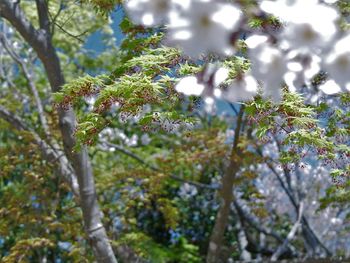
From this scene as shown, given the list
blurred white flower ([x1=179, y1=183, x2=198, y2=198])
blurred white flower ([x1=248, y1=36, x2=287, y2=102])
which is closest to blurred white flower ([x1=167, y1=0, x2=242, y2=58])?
blurred white flower ([x1=248, y1=36, x2=287, y2=102])

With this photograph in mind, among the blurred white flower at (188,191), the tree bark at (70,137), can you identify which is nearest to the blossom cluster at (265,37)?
the tree bark at (70,137)

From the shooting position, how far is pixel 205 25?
3.54 feet

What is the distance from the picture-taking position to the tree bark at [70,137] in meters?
4.12

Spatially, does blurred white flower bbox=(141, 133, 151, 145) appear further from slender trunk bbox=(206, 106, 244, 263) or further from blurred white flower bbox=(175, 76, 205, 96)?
blurred white flower bbox=(175, 76, 205, 96)

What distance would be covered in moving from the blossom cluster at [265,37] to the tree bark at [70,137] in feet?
9.65

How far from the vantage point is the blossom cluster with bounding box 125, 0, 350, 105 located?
42.4 inches

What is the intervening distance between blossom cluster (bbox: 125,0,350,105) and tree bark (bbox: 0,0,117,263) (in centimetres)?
294

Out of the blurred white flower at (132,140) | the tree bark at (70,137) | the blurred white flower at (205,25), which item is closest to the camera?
the blurred white flower at (205,25)

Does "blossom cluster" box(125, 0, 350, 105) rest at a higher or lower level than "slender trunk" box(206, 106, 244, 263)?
lower

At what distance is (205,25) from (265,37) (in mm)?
237

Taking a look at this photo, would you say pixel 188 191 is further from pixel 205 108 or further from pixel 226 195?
pixel 205 108

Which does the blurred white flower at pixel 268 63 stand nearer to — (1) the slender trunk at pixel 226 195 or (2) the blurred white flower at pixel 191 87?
(2) the blurred white flower at pixel 191 87

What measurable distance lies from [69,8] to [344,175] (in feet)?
14.8

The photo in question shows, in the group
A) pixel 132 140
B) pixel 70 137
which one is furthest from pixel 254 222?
pixel 70 137
